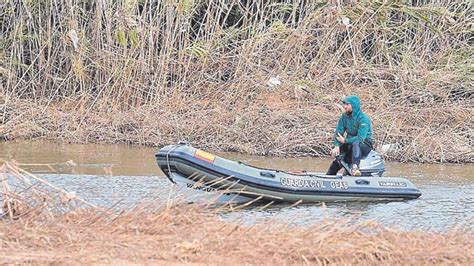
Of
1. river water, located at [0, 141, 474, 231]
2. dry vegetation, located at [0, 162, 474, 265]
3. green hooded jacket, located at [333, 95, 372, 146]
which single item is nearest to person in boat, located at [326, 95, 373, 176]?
green hooded jacket, located at [333, 95, 372, 146]

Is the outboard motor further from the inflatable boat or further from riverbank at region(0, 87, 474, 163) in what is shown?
riverbank at region(0, 87, 474, 163)

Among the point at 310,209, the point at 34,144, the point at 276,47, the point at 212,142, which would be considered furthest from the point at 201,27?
the point at 310,209

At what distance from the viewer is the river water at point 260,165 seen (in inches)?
386

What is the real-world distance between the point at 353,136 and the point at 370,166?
47 centimetres

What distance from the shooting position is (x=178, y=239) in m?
6.47

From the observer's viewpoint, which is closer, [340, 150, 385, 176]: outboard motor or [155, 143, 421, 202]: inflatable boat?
[155, 143, 421, 202]: inflatable boat

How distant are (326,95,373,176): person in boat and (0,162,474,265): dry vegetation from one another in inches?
175

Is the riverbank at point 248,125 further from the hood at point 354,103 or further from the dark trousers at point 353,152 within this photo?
the hood at point 354,103

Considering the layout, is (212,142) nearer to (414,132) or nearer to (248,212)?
(414,132)

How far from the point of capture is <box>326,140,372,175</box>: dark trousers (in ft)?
38.1

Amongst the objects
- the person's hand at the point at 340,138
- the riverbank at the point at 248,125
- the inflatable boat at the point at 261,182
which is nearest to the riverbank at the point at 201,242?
the inflatable boat at the point at 261,182

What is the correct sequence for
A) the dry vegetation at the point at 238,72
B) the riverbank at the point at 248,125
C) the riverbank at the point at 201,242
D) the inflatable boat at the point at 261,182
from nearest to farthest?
the riverbank at the point at 201,242 → the inflatable boat at the point at 261,182 → the riverbank at the point at 248,125 → the dry vegetation at the point at 238,72

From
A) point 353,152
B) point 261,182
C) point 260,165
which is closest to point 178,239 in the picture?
point 261,182

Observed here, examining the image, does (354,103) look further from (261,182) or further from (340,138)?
(261,182)
